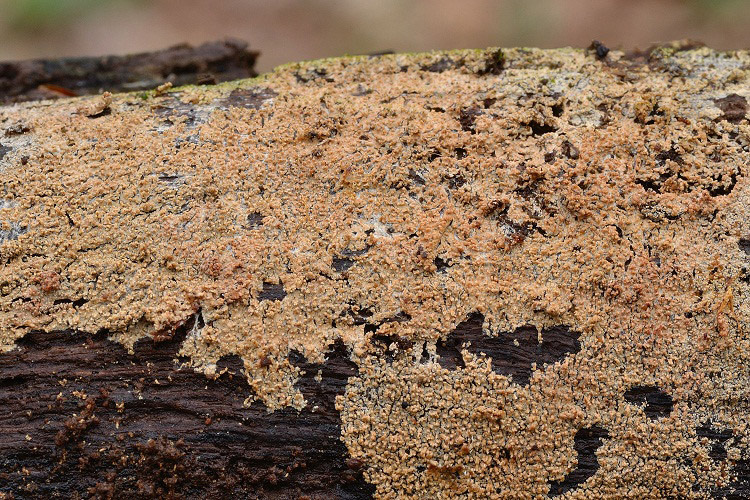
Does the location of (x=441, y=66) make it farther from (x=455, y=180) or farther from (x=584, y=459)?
(x=584, y=459)

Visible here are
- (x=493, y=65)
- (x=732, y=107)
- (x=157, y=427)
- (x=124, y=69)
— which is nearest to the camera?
(x=157, y=427)

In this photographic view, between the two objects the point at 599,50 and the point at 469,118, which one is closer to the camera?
the point at 469,118

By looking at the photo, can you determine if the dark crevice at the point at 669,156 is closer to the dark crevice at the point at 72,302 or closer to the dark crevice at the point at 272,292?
the dark crevice at the point at 272,292

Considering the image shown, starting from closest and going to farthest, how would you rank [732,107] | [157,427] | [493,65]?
[157,427], [732,107], [493,65]

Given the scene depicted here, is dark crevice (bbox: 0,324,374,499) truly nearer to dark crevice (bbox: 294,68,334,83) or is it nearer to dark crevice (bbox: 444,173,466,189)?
dark crevice (bbox: 444,173,466,189)

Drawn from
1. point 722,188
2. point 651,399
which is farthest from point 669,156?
point 651,399

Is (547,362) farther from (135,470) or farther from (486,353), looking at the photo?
(135,470)
